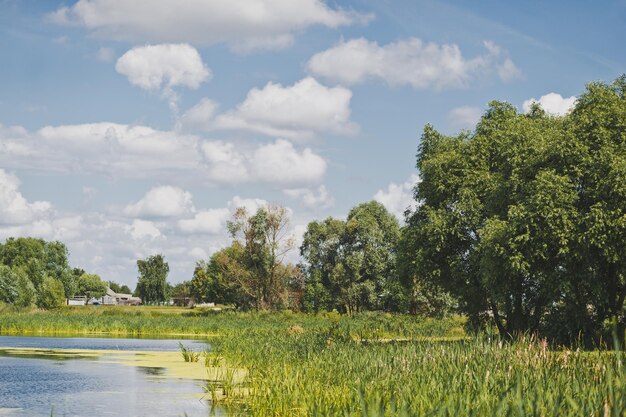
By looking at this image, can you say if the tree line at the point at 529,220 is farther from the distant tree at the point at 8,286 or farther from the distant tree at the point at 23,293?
the distant tree at the point at 8,286

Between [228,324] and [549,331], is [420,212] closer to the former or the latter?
[549,331]

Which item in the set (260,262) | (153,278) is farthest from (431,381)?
(153,278)

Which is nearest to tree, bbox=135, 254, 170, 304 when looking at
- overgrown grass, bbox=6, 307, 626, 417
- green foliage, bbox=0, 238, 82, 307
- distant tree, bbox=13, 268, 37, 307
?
green foliage, bbox=0, 238, 82, 307

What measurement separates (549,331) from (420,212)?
1011 centimetres

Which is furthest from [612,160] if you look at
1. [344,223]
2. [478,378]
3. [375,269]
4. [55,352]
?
[344,223]

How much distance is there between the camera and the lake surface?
1730 cm

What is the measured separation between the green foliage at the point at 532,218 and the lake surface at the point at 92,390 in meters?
14.4

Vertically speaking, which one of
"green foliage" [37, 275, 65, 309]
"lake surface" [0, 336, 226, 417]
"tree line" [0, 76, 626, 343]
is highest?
"tree line" [0, 76, 626, 343]

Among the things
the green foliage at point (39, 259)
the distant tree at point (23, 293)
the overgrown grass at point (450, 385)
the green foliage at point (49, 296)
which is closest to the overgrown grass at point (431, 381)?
the overgrown grass at point (450, 385)

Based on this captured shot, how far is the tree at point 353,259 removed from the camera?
85562mm

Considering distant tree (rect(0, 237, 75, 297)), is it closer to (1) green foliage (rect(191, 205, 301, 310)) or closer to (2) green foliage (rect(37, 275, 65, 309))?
(2) green foliage (rect(37, 275, 65, 309))

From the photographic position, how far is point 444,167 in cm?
4103

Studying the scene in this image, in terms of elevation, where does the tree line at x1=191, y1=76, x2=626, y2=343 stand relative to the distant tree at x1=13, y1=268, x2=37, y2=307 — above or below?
above

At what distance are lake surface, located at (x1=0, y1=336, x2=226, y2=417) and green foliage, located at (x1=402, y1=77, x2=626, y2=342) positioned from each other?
14.4m
